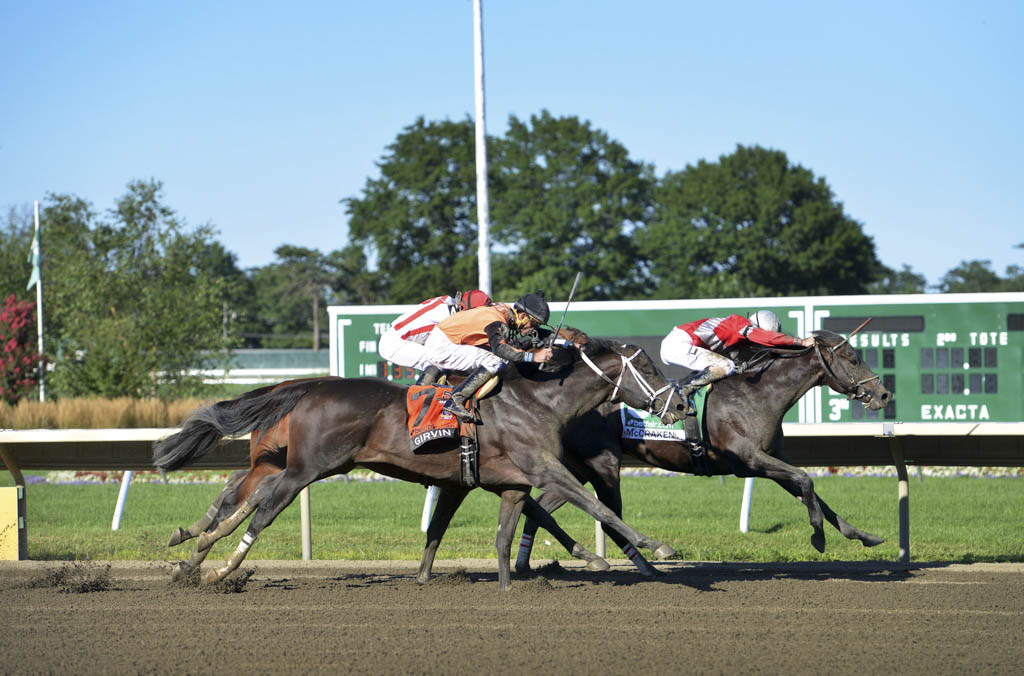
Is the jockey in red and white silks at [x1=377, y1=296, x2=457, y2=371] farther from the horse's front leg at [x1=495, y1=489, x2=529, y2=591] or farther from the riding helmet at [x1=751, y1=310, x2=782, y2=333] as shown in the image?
the riding helmet at [x1=751, y1=310, x2=782, y2=333]

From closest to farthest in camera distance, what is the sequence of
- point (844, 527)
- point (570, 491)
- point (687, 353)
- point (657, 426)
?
point (570, 491) → point (844, 527) → point (657, 426) → point (687, 353)

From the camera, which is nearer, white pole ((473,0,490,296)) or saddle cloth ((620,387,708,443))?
saddle cloth ((620,387,708,443))

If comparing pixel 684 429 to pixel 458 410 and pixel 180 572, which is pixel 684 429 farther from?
pixel 180 572

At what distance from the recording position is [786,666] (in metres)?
4.42

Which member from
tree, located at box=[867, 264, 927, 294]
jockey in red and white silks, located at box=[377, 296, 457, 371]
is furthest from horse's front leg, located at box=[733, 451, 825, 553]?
tree, located at box=[867, 264, 927, 294]

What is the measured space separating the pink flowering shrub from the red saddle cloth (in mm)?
17508

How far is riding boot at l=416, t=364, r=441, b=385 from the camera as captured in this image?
697 centimetres

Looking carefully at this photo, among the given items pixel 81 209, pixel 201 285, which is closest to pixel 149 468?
pixel 201 285

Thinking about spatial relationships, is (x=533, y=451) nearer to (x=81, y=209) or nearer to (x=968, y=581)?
(x=968, y=581)

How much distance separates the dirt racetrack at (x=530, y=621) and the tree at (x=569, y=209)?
33.4m

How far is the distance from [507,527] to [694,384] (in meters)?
1.46

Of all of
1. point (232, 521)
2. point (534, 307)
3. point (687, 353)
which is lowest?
point (232, 521)

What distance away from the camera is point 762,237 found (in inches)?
1790

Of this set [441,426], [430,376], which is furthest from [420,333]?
[441,426]
